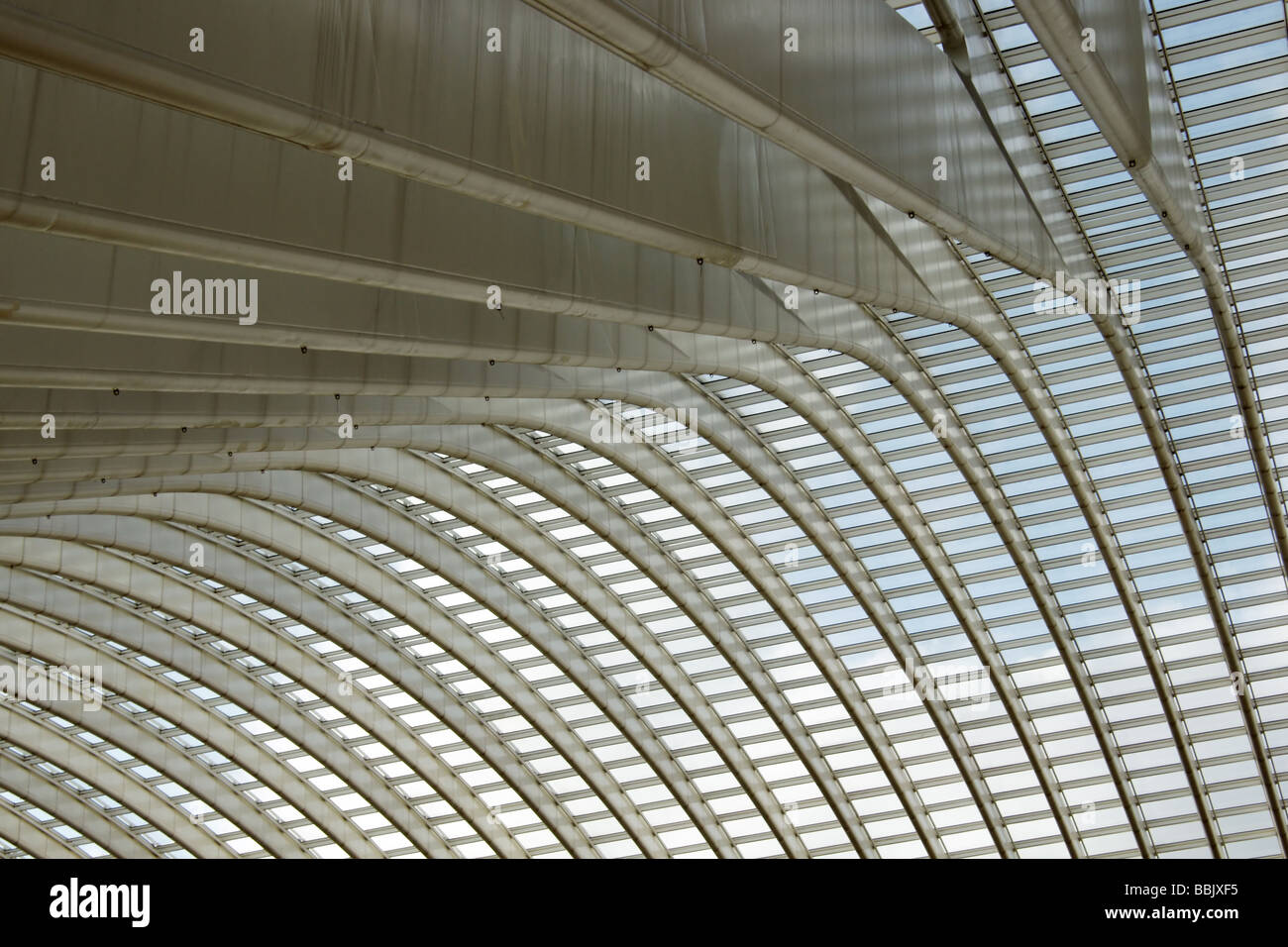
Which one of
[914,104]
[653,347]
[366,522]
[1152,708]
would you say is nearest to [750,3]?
[914,104]

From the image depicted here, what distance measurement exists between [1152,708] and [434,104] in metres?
29.6

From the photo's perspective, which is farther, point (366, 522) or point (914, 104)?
point (366, 522)

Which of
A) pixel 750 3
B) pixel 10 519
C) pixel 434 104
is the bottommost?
pixel 10 519

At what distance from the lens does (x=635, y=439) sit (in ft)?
101

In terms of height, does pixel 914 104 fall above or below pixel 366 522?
above

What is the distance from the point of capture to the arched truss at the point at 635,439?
11.7 m

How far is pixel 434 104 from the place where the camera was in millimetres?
11117

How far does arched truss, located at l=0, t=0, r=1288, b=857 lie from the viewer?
38.4 feet

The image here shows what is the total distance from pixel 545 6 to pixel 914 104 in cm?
674
